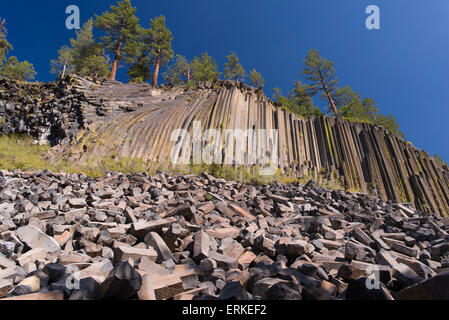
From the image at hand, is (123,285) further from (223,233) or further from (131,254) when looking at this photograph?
(223,233)

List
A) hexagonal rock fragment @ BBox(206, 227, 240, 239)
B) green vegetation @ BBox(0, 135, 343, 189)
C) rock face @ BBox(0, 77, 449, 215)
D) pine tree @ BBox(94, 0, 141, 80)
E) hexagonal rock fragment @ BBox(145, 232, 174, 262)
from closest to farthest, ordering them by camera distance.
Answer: hexagonal rock fragment @ BBox(145, 232, 174, 262) < hexagonal rock fragment @ BBox(206, 227, 240, 239) < green vegetation @ BBox(0, 135, 343, 189) < rock face @ BBox(0, 77, 449, 215) < pine tree @ BBox(94, 0, 141, 80)

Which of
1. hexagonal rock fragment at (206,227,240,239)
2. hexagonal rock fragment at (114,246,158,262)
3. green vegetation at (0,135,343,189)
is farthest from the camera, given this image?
green vegetation at (0,135,343,189)

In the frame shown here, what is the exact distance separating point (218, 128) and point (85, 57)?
2436 centimetres

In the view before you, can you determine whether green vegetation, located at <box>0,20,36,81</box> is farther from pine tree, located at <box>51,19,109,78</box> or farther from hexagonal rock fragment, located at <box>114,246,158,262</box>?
hexagonal rock fragment, located at <box>114,246,158,262</box>

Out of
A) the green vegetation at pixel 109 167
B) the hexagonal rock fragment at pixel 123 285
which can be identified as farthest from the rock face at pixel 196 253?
the green vegetation at pixel 109 167

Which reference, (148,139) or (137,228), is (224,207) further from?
(148,139)

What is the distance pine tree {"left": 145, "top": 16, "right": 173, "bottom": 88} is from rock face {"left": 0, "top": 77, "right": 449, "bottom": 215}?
1205 centimetres

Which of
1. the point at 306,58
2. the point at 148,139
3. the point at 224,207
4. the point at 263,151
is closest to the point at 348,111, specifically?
the point at 306,58

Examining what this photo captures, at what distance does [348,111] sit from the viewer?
988 inches

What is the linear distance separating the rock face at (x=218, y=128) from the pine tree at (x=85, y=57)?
1031 cm

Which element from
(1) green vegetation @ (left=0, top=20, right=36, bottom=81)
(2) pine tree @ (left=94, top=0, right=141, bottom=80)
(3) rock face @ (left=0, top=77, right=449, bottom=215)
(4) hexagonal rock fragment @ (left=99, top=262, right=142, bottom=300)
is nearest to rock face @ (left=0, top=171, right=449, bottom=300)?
(4) hexagonal rock fragment @ (left=99, top=262, right=142, bottom=300)

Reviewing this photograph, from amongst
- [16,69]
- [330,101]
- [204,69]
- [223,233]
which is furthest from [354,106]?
[16,69]

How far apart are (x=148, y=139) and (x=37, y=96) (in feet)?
36.6

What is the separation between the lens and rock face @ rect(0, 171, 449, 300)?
1.45 meters
